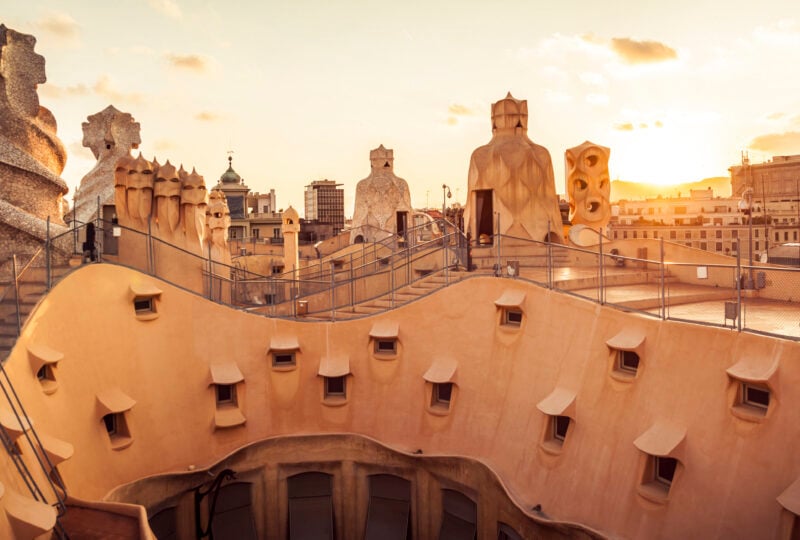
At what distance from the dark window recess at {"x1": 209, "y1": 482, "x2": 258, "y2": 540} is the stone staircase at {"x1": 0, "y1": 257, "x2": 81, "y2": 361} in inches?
267

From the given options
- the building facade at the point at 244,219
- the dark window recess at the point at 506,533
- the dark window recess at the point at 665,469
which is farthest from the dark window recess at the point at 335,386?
the building facade at the point at 244,219

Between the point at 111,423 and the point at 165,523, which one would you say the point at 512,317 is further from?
the point at 111,423

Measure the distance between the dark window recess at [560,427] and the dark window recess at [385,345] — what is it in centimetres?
543

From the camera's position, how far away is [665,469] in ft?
39.3

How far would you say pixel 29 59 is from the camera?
1842 cm

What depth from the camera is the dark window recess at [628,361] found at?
12906 millimetres

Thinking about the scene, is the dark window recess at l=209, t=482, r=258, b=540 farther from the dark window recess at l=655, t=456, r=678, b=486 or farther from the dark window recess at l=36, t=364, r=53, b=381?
the dark window recess at l=655, t=456, r=678, b=486

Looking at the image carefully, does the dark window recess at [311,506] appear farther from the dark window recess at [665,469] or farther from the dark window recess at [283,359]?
the dark window recess at [665,469]

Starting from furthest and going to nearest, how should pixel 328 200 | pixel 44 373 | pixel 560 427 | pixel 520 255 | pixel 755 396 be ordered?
pixel 328 200
pixel 520 255
pixel 560 427
pixel 44 373
pixel 755 396

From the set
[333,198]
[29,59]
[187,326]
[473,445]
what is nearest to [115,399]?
[187,326]

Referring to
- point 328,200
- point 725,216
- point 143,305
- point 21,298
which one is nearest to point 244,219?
point 328,200

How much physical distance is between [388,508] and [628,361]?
804 centimetres

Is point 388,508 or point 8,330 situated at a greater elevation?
point 8,330

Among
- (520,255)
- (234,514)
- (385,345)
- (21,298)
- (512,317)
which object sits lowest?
(234,514)
